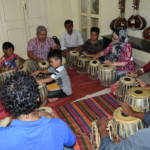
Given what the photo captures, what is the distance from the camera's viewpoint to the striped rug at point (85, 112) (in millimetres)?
2272

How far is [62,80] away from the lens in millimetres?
2779

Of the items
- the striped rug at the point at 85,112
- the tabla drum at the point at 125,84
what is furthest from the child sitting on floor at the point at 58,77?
A: the tabla drum at the point at 125,84

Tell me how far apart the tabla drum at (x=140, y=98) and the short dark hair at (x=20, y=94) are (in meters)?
1.41

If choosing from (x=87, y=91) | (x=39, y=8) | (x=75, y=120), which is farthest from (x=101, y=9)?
(x=75, y=120)

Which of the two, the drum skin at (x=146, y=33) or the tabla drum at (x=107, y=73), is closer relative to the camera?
the tabla drum at (x=107, y=73)

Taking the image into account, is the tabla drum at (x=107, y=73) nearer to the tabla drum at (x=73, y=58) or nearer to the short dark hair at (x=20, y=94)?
the tabla drum at (x=73, y=58)

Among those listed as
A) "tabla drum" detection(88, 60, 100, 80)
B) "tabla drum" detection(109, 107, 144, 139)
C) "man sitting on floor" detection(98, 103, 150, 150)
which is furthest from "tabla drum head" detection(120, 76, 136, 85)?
"man sitting on floor" detection(98, 103, 150, 150)

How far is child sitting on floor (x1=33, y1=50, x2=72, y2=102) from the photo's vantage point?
2641mm

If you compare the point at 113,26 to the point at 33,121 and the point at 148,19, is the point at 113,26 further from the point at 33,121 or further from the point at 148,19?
the point at 33,121

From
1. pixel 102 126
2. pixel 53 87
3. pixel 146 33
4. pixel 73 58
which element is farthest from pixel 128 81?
pixel 146 33

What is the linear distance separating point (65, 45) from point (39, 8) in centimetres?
134

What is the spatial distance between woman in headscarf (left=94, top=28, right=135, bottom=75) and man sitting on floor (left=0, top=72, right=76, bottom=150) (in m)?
2.24

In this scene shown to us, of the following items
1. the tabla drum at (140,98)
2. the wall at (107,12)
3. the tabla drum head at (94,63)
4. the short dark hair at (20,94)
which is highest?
the wall at (107,12)

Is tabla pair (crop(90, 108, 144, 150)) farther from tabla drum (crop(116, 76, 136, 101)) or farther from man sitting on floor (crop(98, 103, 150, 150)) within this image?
tabla drum (crop(116, 76, 136, 101))
